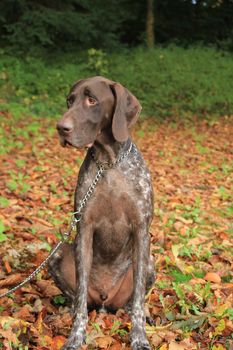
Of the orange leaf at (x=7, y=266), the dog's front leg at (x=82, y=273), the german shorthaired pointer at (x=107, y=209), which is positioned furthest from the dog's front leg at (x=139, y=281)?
the orange leaf at (x=7, y=266)

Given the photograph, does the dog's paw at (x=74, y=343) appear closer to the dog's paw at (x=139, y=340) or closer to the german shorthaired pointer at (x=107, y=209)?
the german shorthaired pointer at (x=107, y=209)

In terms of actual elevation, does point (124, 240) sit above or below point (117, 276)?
above

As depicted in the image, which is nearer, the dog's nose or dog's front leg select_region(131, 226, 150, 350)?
the dog's nose

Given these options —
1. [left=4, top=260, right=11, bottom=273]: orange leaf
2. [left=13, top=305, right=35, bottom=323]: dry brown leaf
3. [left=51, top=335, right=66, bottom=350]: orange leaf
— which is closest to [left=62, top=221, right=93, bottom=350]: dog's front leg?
[left=51, top=335, right=66, bottom=350]: orange leaf

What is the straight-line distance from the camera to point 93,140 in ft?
12.3

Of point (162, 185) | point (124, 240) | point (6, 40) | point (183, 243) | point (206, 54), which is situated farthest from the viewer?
point (206, 54)

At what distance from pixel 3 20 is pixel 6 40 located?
52.0 inches

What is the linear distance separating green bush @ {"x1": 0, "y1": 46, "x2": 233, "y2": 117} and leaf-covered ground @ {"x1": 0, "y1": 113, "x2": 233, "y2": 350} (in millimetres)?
3409

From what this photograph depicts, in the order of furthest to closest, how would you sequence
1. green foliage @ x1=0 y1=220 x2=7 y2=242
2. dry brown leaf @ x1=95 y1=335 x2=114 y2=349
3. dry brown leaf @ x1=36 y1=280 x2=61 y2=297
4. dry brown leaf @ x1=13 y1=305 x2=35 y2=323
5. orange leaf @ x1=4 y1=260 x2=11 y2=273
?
green foliage @ x1=0 y1=220 x2=7 y2=242 < orange leaf @ x1=4 y1=260 x2=11 y2=273 < dry brown leaf @ x1=36 y1=280 x2=61 y2=297 < dry brown leaf @ x1=13 y1=305 x2=35 y2=323 < dry brown leaf @ x1=95 y1=335 x2=114 y2=349

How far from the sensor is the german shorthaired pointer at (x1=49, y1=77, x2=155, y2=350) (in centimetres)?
371

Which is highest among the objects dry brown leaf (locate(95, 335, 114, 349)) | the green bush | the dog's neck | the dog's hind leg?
the dog's neck

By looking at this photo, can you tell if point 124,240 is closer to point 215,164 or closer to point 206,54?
point 215,164

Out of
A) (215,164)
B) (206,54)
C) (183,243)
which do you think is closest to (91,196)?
(183,243)

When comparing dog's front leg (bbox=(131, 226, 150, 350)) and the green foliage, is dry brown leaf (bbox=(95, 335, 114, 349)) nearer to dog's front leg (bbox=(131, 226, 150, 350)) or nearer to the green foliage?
dog's front leg (bbox=(131, 226, 150, 350))
